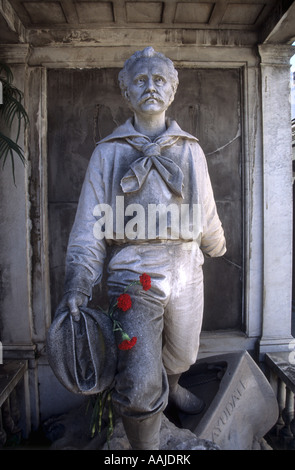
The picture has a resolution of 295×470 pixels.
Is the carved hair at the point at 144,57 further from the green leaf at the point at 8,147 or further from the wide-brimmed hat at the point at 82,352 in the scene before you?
the wide-brimmed hat at the point at 82,352

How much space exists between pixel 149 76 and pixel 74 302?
49.9 inches

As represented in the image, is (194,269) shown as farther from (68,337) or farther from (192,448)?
(192,448)

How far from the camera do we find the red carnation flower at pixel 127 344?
72.5 inches

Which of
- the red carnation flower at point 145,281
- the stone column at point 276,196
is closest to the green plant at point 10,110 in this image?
the red carnation flower at point 145,281

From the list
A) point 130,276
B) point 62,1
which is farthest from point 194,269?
point 62,1

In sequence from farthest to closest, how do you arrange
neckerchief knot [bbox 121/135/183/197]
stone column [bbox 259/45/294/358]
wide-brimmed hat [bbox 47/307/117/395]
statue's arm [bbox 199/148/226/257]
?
stone column [bbox 259/45/294/358] → statue's arm [bbox 199/148/226/257] → neckerchief knot [bbox 121/135/183/197] → wide-brimmed hat [bbox 47/307/117/395]

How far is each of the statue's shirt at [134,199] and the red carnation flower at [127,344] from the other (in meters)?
0.33

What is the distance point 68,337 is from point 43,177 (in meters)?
1.83

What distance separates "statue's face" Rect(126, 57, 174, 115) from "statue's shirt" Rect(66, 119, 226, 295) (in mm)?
156

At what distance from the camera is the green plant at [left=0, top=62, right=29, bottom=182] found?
303cm

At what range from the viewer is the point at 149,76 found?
215 cm

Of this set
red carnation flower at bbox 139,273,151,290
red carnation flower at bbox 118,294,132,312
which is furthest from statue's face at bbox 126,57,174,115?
red carnation flower at bbox 118,294,132,312

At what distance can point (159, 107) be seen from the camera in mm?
2189

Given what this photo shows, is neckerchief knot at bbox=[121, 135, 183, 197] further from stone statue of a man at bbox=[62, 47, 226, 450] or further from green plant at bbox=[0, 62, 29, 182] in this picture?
green plant at bbox=[0, 62, 29, 182]
